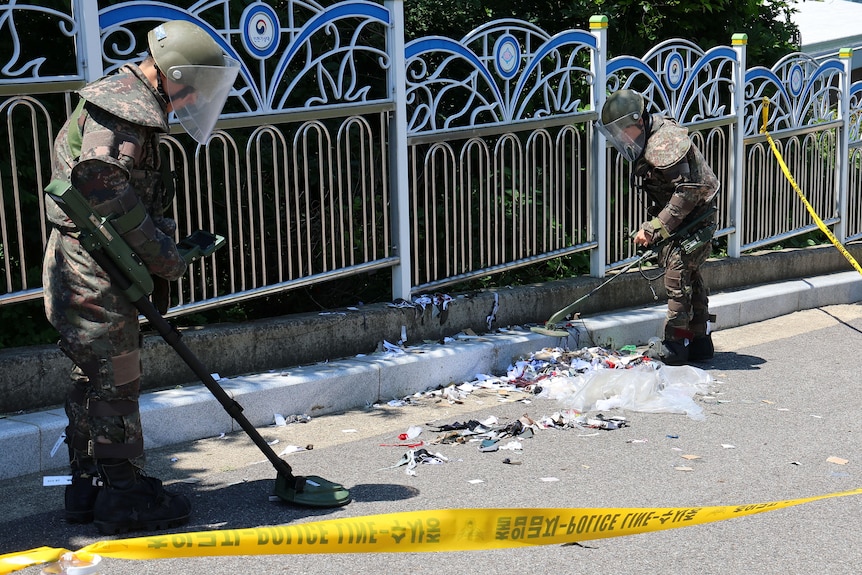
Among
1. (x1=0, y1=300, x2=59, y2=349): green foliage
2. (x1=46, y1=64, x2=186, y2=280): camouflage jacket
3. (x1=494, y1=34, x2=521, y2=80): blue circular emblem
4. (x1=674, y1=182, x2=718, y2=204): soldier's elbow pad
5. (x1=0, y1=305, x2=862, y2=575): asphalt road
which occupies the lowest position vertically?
(x1=0, y1=305, x2=862, y2=575): asphalt road

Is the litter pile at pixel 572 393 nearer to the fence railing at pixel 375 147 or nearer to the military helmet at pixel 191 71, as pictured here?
the fence railing at pixel 375 147

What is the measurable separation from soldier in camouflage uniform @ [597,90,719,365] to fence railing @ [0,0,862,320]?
24.3 inches

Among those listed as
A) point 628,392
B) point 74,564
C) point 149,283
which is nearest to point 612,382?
point 628,392

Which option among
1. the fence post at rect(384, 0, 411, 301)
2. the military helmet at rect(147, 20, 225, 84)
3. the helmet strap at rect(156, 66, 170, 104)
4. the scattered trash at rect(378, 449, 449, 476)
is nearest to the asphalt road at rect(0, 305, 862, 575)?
the scattered trash at rect(378, 449, 449, 476)

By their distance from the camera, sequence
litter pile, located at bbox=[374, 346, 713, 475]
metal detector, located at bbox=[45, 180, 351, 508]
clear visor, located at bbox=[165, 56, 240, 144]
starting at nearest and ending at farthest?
metal detector, located at bbox=[45, 180, 351, 508] < clear visor, located at bbox=[165, 56, 240, 144] < litter pile, located at bbox=[374, 346, 713, 475]

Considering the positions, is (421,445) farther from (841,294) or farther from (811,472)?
(841,294)

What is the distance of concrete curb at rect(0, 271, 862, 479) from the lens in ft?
16.5

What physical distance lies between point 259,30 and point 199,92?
1.84 metres

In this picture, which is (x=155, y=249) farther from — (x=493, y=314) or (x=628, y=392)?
(x=493, y=314)

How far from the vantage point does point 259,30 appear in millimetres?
6043

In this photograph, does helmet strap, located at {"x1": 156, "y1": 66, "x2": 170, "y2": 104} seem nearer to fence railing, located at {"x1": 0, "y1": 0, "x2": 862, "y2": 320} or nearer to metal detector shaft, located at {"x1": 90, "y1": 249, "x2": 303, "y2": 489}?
metal detector shaft, located at {"x1": 90, "y1": 249, "x2": 303, "y2": 489}

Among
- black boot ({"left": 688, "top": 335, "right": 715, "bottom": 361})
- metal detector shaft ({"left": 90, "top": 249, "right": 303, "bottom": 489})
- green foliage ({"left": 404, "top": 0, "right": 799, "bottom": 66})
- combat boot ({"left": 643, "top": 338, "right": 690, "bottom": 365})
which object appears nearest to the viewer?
metal detector shaft ({"left": 90, "top": 249, "right": 303, "bottom": 489})

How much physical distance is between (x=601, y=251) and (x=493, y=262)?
3.58 feet

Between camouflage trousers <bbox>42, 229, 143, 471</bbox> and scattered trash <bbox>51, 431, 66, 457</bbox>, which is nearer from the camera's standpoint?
camouflage trousers <bbox>42, 229, 143, 471</bbox>
